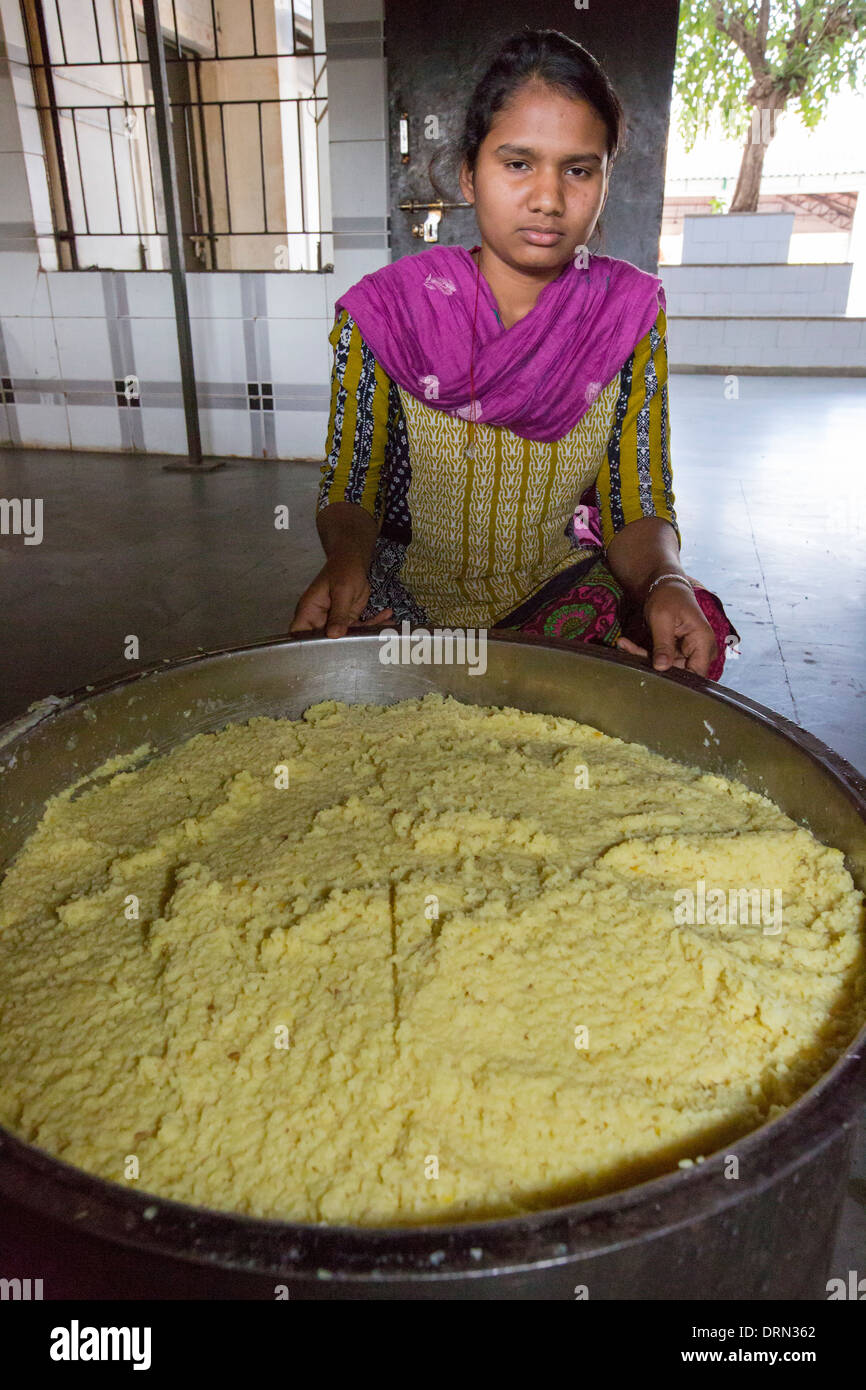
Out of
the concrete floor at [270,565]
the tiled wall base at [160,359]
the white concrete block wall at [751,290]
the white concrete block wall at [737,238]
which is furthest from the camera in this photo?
the white concrete block wall at [737,238]

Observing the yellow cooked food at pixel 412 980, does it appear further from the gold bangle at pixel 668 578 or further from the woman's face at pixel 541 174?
the woman's face at pixel 541 174

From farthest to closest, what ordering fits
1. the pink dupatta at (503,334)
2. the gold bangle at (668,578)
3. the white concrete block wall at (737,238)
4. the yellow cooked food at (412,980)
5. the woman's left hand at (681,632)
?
1. the white concrete block wall at (737,238)
2. the pink dupatta at (503,334)
3. the gold bangle at (668,578)
4. the woman's left hand at (681,632)
5. the yellow cooked food at (412,980)

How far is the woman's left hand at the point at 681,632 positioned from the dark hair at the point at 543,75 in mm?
700

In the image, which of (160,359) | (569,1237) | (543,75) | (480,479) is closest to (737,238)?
(160,359)

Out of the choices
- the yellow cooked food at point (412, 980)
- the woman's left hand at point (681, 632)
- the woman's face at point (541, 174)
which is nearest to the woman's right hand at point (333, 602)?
the yellow cooked food at point (412, 980)

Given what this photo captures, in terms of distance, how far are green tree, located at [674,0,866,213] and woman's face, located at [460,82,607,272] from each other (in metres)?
11.3

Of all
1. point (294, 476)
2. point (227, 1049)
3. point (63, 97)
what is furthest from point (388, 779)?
point (63, 97)

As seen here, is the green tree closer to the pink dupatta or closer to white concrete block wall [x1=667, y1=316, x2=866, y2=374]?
white concrete block wall [x1=667, y1=316, x2=866, y2=374]

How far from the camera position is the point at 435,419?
1622mm

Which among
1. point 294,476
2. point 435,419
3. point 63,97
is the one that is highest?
point 63,97

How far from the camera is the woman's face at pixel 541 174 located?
1.27m

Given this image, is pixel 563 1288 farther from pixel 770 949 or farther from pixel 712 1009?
pixel 770 949
